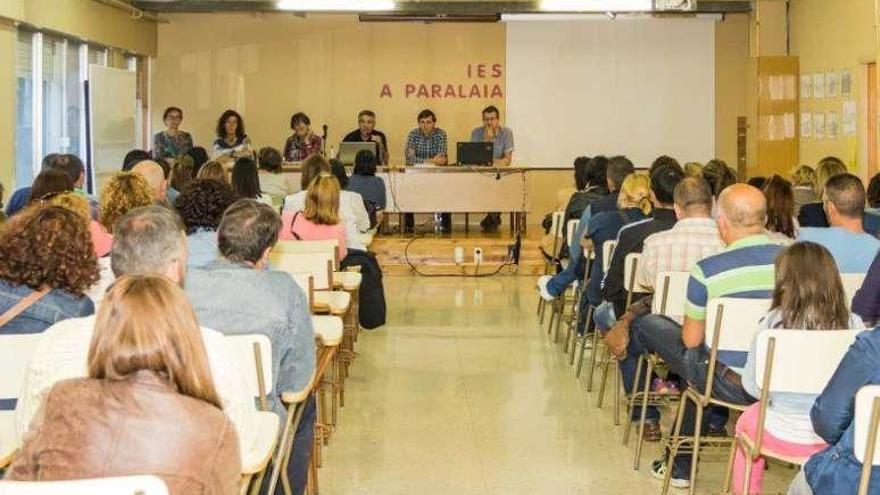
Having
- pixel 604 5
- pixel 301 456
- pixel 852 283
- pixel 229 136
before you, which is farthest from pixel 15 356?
pixel 604 5

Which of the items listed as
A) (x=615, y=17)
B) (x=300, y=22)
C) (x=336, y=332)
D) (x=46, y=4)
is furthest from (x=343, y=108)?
(x=336, y=332)

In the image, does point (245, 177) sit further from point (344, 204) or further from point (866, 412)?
point (866, 412)

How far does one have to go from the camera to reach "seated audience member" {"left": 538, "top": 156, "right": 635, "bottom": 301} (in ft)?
23.5

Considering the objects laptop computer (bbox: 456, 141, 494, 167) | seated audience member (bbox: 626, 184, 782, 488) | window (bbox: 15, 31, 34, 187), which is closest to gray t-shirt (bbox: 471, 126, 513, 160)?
laptop computer (bbox: 456, 141, 494, 167)

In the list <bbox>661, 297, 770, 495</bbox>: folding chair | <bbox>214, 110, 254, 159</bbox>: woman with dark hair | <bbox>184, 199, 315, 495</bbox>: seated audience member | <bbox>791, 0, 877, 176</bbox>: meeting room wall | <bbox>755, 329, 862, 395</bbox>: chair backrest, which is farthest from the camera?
<bbox>214, 110, 254, 159</bbox>: woman with dark hair

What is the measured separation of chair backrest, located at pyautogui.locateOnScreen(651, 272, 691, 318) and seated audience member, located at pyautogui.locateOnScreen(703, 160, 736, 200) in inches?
99.4

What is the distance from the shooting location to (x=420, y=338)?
328 inches

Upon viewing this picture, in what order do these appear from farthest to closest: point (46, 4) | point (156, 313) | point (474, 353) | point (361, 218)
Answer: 1. point (46, 4)
2. point (361, 218)
3. point (474, 353)
4. point (156, 313)

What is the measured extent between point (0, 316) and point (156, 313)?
5.40 ft

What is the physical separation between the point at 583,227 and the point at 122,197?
2778 mm

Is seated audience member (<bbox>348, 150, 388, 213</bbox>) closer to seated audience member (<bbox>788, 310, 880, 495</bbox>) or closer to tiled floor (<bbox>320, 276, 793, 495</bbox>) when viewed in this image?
tiled floor (<bbox>320, 276, 793, 495</bbox>)

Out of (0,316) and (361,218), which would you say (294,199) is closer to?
(361,218)

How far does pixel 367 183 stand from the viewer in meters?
11.1

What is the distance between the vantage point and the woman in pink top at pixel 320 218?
7055mm
